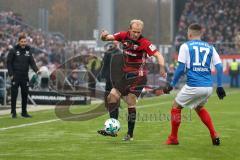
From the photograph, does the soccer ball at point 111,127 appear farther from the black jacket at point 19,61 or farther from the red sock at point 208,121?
the black jacket at point 19,61

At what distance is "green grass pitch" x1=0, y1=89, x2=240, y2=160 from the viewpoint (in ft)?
31.7

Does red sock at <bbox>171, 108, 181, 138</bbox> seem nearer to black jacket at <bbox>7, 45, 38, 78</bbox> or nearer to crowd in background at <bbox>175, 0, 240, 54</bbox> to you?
black jacket at <bbox>7, 45, 38, 78</bbox>

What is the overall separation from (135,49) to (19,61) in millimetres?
6567

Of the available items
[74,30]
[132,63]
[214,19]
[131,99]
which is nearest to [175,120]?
[131,99]

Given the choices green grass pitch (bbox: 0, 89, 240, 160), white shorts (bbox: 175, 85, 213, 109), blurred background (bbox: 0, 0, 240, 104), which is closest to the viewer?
green grass pitch (bbox: 0, 89, 240, 160)

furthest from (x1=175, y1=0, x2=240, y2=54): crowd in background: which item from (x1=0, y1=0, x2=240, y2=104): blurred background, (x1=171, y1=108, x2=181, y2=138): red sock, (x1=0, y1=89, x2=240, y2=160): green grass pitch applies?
(x1=171, y1=108, x2=181, y2=138): red sock

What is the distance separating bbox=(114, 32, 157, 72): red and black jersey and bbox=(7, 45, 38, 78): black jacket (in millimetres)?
6201

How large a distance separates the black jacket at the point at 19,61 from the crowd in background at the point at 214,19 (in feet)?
102

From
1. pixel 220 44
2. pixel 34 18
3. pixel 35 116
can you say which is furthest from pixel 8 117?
pixel 220 44

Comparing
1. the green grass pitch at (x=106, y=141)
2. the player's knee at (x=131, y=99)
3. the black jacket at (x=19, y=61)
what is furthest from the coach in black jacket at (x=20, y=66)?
the player's knee at (x=131, y=99)

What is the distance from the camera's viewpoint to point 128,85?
11.7 metres

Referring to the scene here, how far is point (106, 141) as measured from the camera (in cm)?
1150

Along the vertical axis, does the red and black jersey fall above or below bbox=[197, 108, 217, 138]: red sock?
above

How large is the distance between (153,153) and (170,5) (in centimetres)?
3920
